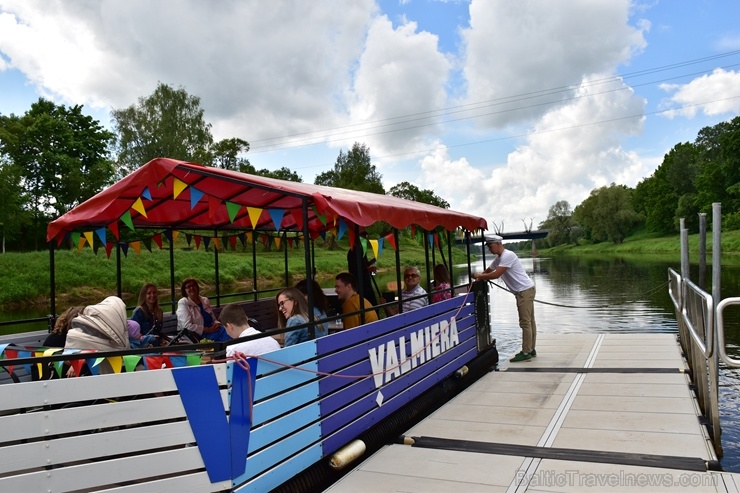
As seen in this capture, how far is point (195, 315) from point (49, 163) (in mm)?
40505

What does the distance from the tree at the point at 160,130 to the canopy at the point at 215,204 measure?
39.2m

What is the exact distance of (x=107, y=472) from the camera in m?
3.13

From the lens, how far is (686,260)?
9688 mm

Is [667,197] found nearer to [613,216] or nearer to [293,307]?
[613,216]

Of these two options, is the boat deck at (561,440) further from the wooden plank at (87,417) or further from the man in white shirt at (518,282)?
the wooden plank at (87,417)

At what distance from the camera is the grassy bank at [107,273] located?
88.8 feet

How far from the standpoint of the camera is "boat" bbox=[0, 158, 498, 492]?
3.08m

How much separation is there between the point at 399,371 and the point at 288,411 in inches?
74.4

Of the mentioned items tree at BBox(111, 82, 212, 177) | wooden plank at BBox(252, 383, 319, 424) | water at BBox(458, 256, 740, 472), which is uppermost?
tree at BBox(111, 82, 212, 177)

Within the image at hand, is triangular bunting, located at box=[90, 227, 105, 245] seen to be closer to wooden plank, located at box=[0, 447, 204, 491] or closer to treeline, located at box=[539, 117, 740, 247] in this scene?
wooden plank, located at box=[0, 447, 204, 491]

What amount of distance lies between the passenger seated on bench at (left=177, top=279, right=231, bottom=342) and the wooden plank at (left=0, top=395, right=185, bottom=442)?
151 inches

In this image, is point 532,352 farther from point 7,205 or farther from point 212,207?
point 7,205

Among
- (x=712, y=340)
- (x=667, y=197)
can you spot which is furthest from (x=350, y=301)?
(x=667, y=197)

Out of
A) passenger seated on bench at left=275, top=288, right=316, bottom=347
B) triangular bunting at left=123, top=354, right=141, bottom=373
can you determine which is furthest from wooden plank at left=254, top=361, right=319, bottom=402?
triangular bunting at left=123, top=354, right=141, bottom=373
